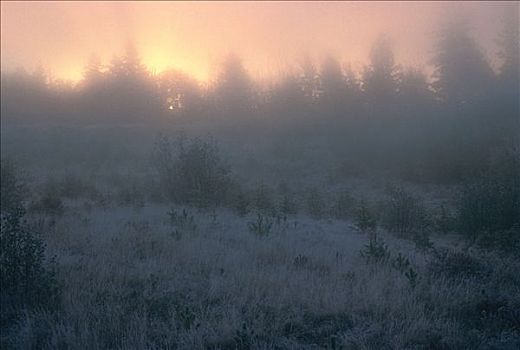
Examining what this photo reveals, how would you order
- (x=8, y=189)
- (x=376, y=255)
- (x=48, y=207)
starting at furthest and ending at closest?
(x=8, y=189), (x=48, y=207), (x=376, y=255)

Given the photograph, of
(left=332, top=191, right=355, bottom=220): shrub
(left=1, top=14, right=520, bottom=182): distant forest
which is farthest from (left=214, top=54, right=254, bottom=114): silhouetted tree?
(left=332, top=191, right=355, bottom=220): shrub

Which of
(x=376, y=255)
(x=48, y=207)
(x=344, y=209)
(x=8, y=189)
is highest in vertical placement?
(x=8, y=189)

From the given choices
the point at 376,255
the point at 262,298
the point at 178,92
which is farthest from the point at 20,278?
the point at 178,92

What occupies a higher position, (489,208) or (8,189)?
(8,189)

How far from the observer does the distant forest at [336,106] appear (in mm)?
31438

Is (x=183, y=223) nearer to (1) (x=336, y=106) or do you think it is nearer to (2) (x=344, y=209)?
(2) (x=344, y=209)

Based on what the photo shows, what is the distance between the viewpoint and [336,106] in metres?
46.5

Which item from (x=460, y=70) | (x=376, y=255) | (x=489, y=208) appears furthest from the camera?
(x=460, y=70)

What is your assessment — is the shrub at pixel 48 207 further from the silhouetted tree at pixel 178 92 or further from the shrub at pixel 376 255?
the silhouetted tree at pixel 178 92

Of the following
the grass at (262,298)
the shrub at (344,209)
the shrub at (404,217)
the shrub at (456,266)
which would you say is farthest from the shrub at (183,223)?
the shrub at (344,209)

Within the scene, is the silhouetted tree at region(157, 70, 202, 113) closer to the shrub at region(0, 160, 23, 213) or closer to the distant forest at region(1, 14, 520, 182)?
the distant forest at region(1, 14, 520, 182)

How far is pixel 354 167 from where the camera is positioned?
34.0 meters

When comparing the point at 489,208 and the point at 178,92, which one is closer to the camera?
the point at 489,208

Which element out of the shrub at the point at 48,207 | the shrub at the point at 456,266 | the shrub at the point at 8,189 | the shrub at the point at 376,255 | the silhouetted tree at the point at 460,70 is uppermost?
the silhouetted tree at the point at 460,70
